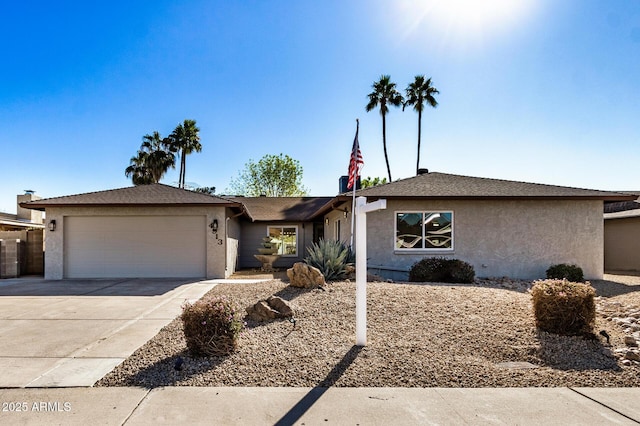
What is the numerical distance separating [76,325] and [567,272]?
1345cm

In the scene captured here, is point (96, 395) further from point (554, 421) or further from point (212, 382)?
point (554, 421)

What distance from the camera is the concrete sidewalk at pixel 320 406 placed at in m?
3.32

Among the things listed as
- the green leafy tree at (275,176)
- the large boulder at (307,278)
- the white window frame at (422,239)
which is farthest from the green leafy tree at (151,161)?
the large boulder at (307,278)

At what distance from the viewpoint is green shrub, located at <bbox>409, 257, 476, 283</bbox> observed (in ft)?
35.6

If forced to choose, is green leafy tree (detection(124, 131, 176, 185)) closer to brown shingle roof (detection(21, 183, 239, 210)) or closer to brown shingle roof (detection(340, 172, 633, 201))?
brown shingle roof (detection(21, 183, 239, 210))

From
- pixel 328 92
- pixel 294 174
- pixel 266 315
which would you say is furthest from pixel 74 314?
pixel 294 174

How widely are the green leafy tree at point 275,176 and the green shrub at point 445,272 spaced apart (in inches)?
→ 1281

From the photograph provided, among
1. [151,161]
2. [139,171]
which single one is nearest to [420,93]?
[151,161]

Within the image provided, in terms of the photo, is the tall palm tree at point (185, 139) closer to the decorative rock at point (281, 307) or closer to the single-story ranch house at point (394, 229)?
the single-story ranch house at point (394, 229)

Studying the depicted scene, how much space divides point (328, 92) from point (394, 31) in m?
5.52

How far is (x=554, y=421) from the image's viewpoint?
10.9 ft

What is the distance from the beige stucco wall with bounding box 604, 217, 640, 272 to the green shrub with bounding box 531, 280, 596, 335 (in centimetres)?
1539

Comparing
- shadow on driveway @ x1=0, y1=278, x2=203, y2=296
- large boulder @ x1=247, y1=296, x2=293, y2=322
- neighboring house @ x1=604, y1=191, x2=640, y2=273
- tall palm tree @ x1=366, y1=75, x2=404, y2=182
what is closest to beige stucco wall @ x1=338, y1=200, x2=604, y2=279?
neighboring house @ x1=604, y1=191, x2=640, y2=273

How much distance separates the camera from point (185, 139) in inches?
1293
